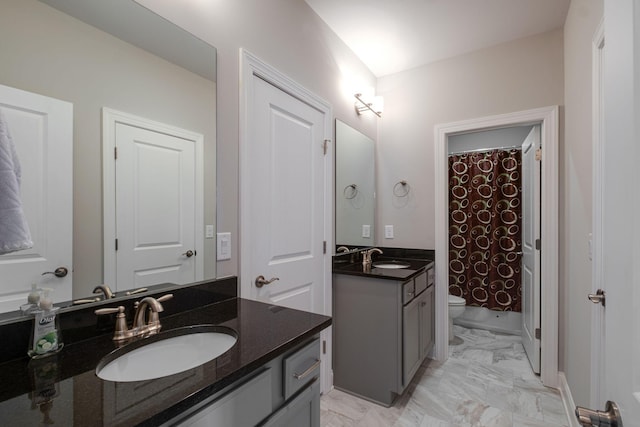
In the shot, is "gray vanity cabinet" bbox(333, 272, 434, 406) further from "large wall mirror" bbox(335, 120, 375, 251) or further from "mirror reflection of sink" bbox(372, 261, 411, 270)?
"large wall mirror" bbox(335, 120, 375, 251)

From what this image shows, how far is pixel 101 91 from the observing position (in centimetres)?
102

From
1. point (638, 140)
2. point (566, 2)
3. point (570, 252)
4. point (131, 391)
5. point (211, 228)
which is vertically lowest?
point (131, 391)

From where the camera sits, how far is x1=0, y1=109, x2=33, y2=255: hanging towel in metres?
0.69

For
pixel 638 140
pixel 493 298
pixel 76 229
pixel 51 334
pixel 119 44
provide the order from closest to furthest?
pixel 638 140 < pixel 51 334 < pixel 76 229 < pixel 119 44 < pixel 493 298

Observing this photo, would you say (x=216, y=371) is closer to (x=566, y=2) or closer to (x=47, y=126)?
(x=47, y=126)

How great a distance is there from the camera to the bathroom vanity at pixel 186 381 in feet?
1.97

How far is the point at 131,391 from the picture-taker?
0.66 metres

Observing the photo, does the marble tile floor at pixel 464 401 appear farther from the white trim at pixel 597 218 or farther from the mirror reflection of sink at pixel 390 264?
the mirror reflection of sink at pixel 390 264

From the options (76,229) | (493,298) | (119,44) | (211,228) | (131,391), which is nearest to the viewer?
(131,391)

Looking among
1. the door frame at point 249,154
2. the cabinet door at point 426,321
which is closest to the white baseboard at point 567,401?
the cabinet door at point 426,321

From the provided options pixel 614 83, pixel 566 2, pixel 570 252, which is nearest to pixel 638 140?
pixel 614 83

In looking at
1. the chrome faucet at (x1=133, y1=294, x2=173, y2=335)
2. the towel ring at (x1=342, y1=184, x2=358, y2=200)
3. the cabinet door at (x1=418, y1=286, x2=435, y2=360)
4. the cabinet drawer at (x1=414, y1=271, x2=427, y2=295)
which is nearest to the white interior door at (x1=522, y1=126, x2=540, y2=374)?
the cabinet door at (x1=418, y1=286, x2=435, y2=360)

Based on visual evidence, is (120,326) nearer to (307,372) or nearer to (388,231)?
(307,372)

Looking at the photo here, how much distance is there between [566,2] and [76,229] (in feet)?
9.64
